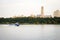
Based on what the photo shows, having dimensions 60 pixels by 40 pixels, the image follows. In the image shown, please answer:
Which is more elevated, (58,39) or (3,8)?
(3,8)

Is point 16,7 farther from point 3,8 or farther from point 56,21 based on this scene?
point 56,21

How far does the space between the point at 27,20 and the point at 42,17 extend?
38 cm

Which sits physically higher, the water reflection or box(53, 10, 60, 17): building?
box(53, 10, 60, 17): building

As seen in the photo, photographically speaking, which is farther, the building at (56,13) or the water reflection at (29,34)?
the water reflection at (29,34)

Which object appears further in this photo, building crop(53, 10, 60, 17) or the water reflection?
the water reflection

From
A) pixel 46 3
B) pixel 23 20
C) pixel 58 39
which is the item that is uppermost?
pixel 46 3

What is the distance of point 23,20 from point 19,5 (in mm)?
350

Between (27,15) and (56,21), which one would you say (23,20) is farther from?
(56,21)

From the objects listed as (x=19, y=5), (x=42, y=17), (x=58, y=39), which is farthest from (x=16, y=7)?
(x=58, y=39)

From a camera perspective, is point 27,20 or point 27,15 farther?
point 27,20

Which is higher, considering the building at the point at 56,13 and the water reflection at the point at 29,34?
the building at the point at 56,13

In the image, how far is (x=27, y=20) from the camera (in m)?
5.92

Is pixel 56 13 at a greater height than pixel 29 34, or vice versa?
pixel 56 13

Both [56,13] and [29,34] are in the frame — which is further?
[29,34]
